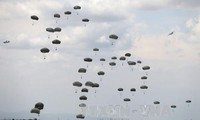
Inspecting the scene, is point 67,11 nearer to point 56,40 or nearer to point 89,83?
→ point 56,40

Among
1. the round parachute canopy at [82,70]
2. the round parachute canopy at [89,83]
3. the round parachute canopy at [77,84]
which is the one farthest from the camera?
the round parachute canopy at [89,83]

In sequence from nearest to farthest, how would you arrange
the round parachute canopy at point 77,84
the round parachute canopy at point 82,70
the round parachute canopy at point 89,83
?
the round parachute canopy at point 82,70
the round parachute canopy at point 77,84
the round parachute canopy at point 89,83

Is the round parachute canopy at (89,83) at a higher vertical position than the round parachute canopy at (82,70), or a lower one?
lower

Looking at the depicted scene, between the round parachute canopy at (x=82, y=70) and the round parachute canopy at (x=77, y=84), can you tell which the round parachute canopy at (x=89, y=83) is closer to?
the round parachute canopy at (x=77, y=84)

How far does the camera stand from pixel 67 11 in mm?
101875

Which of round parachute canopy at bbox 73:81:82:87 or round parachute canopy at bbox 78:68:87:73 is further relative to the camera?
round parachute canopy at bbox 73:81:82:87

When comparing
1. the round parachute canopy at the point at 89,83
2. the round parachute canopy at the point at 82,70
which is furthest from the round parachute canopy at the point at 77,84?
the round parachute canopy at the point at 82,70

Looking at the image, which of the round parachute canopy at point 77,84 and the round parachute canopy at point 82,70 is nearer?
the round parachute canopy at point 82,70

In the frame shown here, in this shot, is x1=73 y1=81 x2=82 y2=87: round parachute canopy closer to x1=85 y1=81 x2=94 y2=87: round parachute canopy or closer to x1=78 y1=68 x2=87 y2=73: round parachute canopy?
x1=85 y1=81 x2=94 y2=87: round parachute canopy

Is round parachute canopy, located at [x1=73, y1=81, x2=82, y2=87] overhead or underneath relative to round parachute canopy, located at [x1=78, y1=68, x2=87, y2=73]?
underneath

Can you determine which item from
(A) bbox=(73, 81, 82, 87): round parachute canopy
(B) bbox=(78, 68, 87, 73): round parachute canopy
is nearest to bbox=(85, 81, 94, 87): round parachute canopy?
(A) bbox=(73, 81, 82, 87): round parachute canopy

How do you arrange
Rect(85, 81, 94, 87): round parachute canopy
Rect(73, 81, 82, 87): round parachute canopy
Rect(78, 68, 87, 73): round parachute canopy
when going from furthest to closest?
Rect(85, 81, 94, 87): round parachute canopy < Rect(73, 81, 82, 87): round parachute canopy < Rect(78, 68, 87, 73): round parachute canopy

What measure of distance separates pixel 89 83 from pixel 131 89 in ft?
56.2

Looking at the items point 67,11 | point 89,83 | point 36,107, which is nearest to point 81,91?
point 89,83
